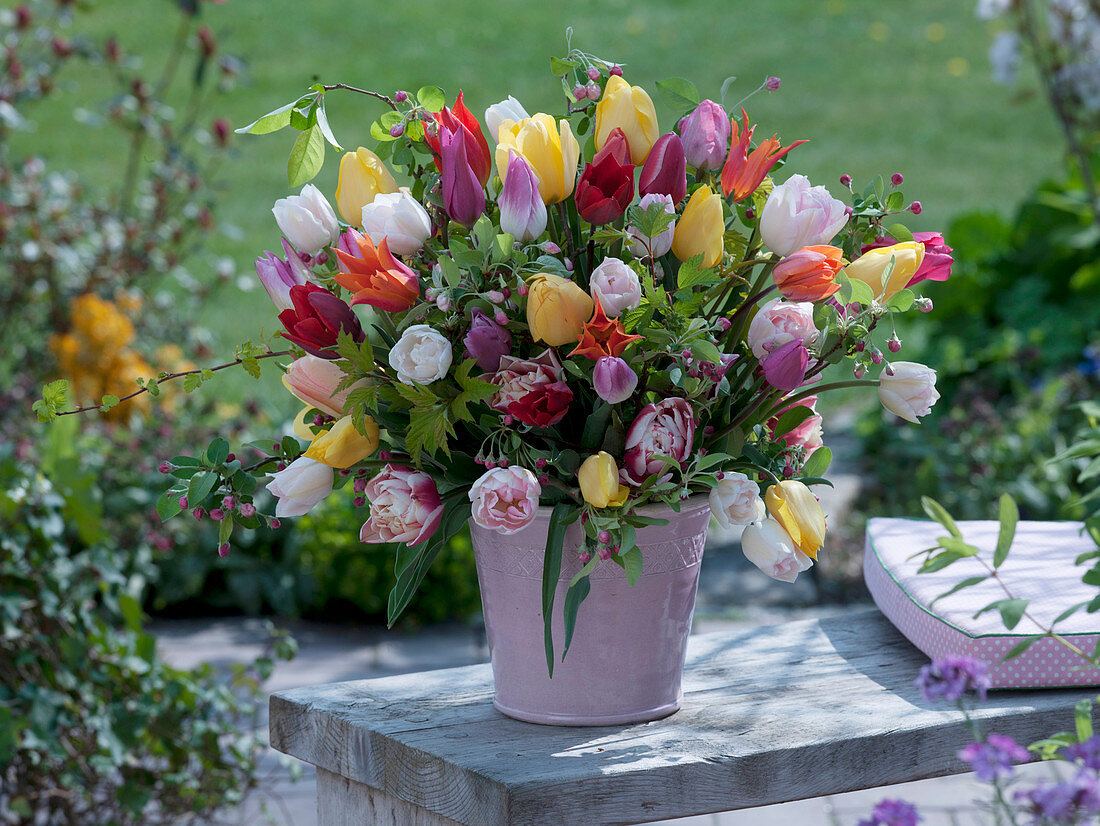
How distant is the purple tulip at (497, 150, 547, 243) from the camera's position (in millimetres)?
989

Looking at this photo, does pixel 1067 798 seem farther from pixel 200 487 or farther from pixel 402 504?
pixel 200 487

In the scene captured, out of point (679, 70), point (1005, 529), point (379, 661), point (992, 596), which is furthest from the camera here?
point (679, 70)

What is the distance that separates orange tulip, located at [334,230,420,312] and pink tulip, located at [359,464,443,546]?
145 millimetres

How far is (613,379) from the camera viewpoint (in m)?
0.95

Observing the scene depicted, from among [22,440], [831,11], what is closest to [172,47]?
[831,11]

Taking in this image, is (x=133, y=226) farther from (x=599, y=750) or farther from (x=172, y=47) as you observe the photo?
(x=172, y=47)

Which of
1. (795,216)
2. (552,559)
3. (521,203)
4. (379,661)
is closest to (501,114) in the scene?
(521,203)

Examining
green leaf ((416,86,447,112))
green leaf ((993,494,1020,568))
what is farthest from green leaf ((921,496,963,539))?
green leaf ((416,86,447,112))

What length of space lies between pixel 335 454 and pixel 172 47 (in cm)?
973

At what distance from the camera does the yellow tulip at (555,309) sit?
953mm

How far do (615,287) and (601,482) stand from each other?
0.53ft

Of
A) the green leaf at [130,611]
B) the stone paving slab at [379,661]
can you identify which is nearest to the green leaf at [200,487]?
the green leaf at [130,611]

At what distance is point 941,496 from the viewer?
336cm

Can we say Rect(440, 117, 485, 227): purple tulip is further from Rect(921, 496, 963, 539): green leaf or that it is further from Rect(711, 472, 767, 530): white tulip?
Rect(921, 496, 963, 539): green leaf
